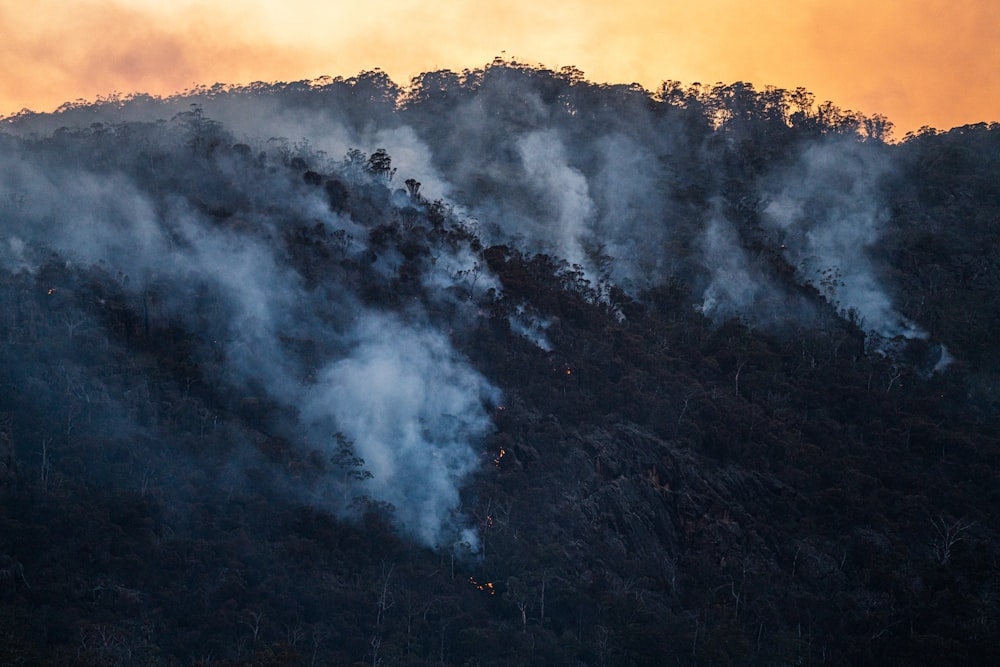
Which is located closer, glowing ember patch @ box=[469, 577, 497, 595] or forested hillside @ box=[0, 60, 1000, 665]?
forested hillside @ box=[0, 60, 1000, 665]

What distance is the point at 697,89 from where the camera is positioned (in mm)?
141750

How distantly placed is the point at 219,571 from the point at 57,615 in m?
9.76

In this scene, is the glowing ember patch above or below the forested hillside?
below

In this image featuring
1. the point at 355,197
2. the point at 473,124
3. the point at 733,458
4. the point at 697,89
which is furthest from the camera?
the point at 697,89

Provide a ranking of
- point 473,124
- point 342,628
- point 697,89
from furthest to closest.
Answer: point 697,89 < point 473,124 < point 342,628

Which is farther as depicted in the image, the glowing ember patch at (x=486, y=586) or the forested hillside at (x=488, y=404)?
the glowing ember patch at (x=486, y=586)

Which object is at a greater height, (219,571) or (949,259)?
(949,259)

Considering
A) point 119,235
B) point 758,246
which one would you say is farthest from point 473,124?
point 119,235

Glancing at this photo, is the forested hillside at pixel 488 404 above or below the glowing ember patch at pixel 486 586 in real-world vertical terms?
above

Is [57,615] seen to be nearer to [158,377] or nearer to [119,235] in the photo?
[158,377]

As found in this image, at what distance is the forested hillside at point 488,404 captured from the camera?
227ft

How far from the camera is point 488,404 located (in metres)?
Answer: 85.8

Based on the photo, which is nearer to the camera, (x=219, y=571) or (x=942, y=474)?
(x=219, y=571)

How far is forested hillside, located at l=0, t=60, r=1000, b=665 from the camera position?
69.2m
